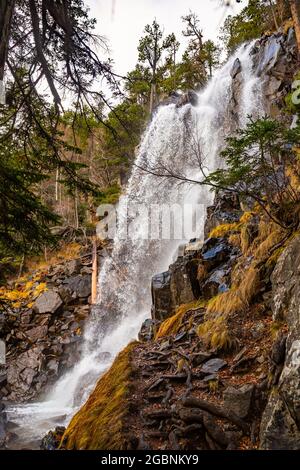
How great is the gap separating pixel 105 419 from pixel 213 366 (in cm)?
179

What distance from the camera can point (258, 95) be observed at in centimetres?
1700

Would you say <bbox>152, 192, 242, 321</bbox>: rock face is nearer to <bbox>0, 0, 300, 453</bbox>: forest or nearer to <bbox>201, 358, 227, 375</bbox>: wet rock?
<bbox>0, 0, 300, 453</bbox>: forest

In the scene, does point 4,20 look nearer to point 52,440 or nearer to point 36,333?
point 52,440

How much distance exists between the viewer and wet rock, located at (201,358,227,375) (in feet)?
15.8

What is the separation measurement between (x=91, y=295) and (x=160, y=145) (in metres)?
10.9

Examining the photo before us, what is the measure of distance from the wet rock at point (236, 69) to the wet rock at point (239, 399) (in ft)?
63.9

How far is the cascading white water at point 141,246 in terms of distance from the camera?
36.6ft

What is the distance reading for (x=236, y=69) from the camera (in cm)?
1939

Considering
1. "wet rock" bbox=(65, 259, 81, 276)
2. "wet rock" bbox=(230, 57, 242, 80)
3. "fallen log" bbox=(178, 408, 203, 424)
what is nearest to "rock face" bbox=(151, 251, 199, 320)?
"fallen log" bbox=(178, 408, 203, 424)

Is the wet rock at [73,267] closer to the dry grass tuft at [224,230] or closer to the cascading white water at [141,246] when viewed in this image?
the cascading white water at [141,246]

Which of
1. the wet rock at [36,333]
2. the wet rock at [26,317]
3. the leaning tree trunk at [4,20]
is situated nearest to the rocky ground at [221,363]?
Result: the leaning tree trunk at [4,20]

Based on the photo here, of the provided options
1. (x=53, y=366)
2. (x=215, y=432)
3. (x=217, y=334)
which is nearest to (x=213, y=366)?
(x=217, y=334)
